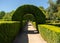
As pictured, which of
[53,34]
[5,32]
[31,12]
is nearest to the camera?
[53,34]

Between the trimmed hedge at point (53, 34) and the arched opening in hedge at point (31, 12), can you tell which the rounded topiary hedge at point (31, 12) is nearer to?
the arched opening in hedge at point (31, 12)

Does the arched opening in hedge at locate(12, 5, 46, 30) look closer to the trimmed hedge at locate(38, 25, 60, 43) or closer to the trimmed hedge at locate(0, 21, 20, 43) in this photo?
the trimmed hedge at locate(0, 21, 20, 43)

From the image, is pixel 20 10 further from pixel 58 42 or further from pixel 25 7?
pixel 58 42

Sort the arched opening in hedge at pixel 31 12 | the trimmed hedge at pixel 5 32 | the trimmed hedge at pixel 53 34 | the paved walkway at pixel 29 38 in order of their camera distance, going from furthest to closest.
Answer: the arched opening in hedge at pixel 31 12 < the paved walkway at pixel 29 38 < the trimmed hedge at pixel 5 32 < the trimmed hedge at pixel 53 34

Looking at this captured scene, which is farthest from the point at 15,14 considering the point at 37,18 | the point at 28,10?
the point at 37,18

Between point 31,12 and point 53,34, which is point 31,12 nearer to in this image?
point 31,12

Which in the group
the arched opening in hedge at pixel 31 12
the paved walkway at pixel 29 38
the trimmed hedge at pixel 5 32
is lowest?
the paved walkway at pixel 29 38

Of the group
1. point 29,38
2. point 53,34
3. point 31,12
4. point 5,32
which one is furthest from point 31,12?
point 53,34

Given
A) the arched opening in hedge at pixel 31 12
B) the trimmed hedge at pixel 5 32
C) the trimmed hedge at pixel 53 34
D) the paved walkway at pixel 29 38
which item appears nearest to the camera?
the trimmed hedge at pixel 53 34

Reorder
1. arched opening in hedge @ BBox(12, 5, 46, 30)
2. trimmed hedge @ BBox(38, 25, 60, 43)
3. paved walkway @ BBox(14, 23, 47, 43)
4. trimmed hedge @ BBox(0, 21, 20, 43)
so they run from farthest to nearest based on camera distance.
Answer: arched opening in hedge @ BBox(12, 5, 46, 30) < paved walkway @ BBox(14, 23, 47, 43) < trimmed hedge @ BBox(0, 21, 20, 43) < trimmed hedge @ BBox(38, 25, 60, 43)

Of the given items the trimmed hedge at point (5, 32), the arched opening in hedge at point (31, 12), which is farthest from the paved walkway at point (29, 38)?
the arched opening in hedge at point (31, 12)

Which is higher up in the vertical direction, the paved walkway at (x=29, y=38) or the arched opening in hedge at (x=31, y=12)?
the arched opening in hedge at (x=31, y=12)

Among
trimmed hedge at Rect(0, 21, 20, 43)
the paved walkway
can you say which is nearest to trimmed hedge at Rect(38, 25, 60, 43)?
trimmed hedge at Rect(0, 21, 20, 43)

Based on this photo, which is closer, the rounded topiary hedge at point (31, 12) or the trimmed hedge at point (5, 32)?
the trimmed hedge at point (5, 32)
